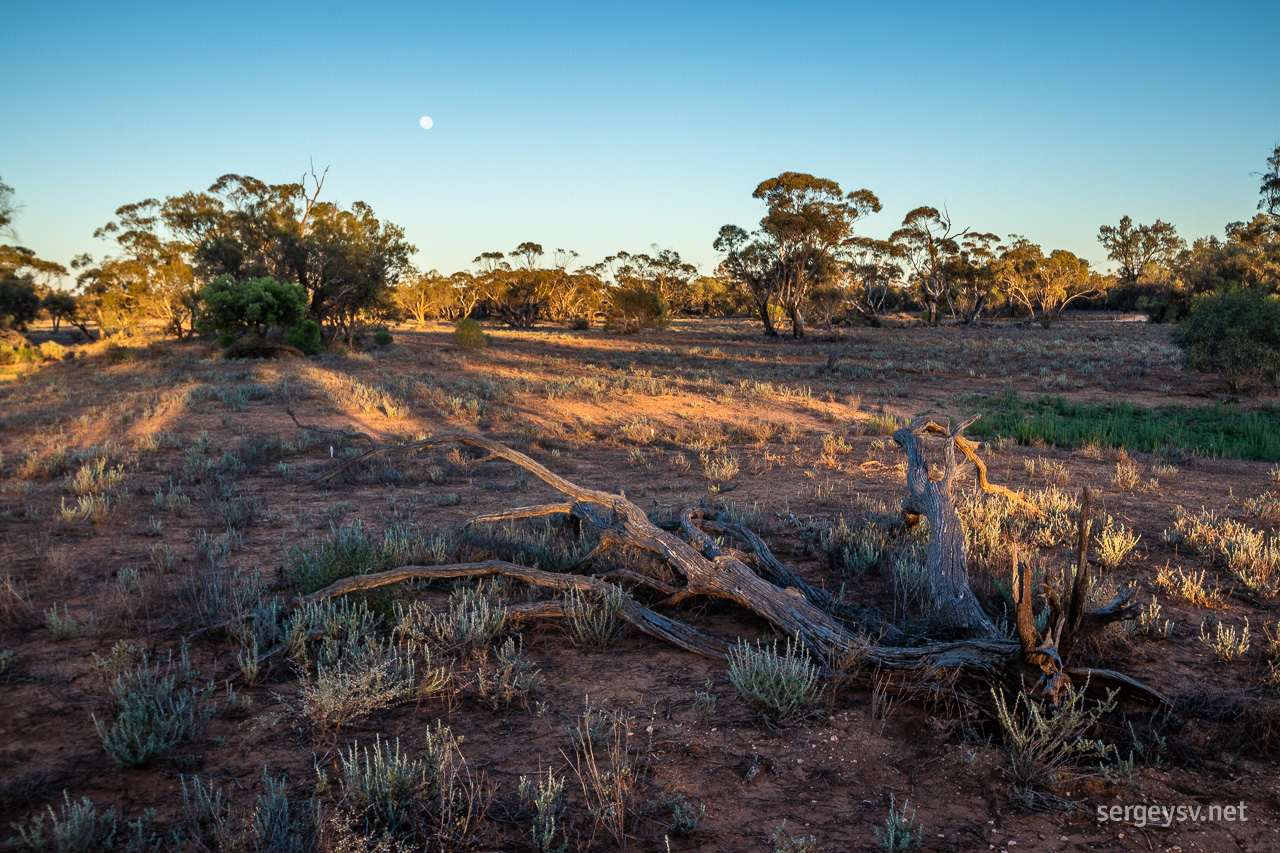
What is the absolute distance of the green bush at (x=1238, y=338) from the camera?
15617mm

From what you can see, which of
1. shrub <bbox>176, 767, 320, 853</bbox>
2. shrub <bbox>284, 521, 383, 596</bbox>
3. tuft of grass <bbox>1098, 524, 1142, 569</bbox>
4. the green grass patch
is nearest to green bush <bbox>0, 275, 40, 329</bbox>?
shrub <bbox>284, 521, 383, 596</bbox>

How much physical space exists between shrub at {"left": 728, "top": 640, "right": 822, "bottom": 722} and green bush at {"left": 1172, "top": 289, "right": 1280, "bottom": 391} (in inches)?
717

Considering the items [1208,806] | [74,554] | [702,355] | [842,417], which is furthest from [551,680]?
[702,355]

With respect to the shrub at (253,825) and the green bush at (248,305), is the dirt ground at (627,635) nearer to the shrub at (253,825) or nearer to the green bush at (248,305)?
the shrub at (253,825)

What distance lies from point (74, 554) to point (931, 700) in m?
7.23

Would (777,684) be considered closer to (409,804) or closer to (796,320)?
(409,804)

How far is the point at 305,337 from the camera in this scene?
2750cm

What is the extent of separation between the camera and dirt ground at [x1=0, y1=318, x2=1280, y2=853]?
9.27 feet

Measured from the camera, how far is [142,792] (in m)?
2.90

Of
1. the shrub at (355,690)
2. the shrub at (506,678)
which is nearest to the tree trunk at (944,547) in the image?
the shrub at (506,678)

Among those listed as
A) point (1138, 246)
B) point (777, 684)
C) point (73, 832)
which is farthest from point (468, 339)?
point (1138, 246)

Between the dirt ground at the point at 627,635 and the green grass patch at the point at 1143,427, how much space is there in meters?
0.86

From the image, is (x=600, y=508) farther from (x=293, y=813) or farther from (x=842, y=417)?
(x=842, y=417)

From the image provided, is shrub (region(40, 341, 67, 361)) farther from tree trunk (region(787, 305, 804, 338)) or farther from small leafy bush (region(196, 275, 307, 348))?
tree trunk (region(787, 305, 804, 338))
